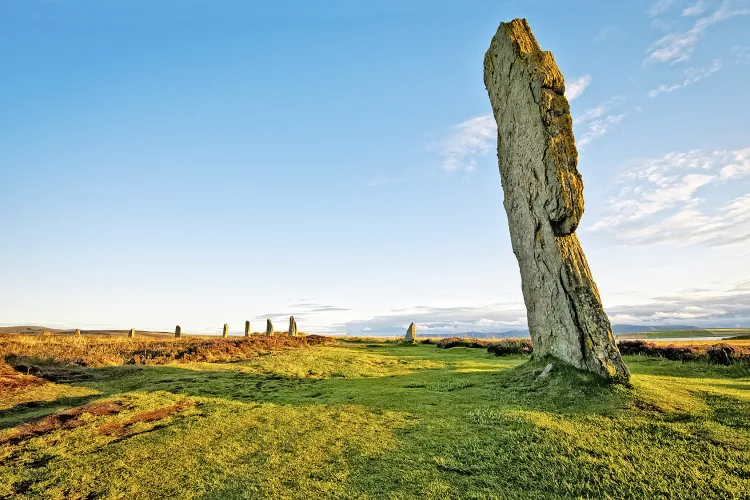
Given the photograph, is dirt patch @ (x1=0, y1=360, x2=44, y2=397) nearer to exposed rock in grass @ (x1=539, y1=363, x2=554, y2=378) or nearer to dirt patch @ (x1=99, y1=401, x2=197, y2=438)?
dirt patch @ (x1=99, y1=401, x2=197, y2=438)

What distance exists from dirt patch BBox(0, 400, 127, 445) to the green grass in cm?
23

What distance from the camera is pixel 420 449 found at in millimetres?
6738

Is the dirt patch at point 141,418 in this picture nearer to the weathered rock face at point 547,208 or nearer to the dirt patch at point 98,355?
the dirt patch at point 98,355

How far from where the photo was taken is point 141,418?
9.11 meters

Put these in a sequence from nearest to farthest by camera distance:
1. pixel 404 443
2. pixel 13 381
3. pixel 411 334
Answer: pixel 404 443, pixel 13 381, pixel 411 334

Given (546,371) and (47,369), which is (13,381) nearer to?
(47,369)

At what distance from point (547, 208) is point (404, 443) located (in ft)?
26.1

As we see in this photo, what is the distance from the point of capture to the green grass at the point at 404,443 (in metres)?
5.55

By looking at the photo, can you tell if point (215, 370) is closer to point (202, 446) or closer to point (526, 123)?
point (202, 446)

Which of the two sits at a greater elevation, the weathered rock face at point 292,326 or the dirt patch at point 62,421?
the weathered rock face at point 292,326


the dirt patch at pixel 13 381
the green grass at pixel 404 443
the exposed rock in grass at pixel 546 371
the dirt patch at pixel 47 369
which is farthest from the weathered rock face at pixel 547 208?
the dirt patch at pixel 13 381

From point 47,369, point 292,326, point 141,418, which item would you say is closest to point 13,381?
point 47,369

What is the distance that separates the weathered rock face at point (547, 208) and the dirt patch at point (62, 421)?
11.7 metres

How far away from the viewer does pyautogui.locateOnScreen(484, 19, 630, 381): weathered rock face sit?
34.8 ft
